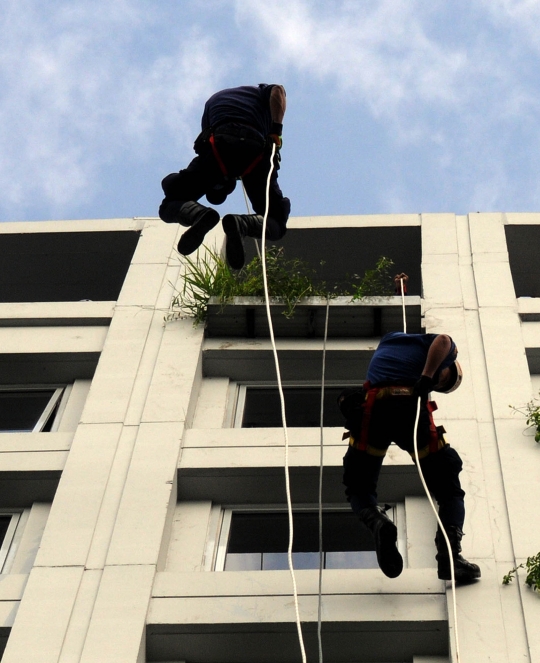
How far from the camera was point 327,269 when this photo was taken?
1527 centimetres

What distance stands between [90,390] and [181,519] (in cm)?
184

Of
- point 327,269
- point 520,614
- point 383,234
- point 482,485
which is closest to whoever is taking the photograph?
point 520,614

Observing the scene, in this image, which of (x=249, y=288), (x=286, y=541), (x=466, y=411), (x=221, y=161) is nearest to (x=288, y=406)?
(x=249, y=288)

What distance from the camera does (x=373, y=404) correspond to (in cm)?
830

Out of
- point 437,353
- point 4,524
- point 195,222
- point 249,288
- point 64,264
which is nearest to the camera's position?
point 437,353

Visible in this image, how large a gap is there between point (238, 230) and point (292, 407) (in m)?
2.95

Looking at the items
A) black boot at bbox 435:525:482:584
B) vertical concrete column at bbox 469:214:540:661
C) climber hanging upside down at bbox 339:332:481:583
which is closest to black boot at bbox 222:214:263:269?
climber hanging upside down at bbox 339:332:481:583

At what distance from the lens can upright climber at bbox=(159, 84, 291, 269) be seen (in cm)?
943

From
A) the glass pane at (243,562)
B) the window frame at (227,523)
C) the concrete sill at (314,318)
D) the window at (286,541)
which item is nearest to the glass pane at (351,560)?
the window at (286,541)

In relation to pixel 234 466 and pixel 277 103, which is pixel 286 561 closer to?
pixel 234 466

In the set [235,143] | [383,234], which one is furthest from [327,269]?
[235,143]

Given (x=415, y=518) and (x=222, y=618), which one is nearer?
(x=222, y=618)

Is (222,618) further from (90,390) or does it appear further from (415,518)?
(90,390)

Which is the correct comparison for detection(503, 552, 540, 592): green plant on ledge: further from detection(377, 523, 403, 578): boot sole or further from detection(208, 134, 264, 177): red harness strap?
detection(208, 134, 264, 177): red harness strap
